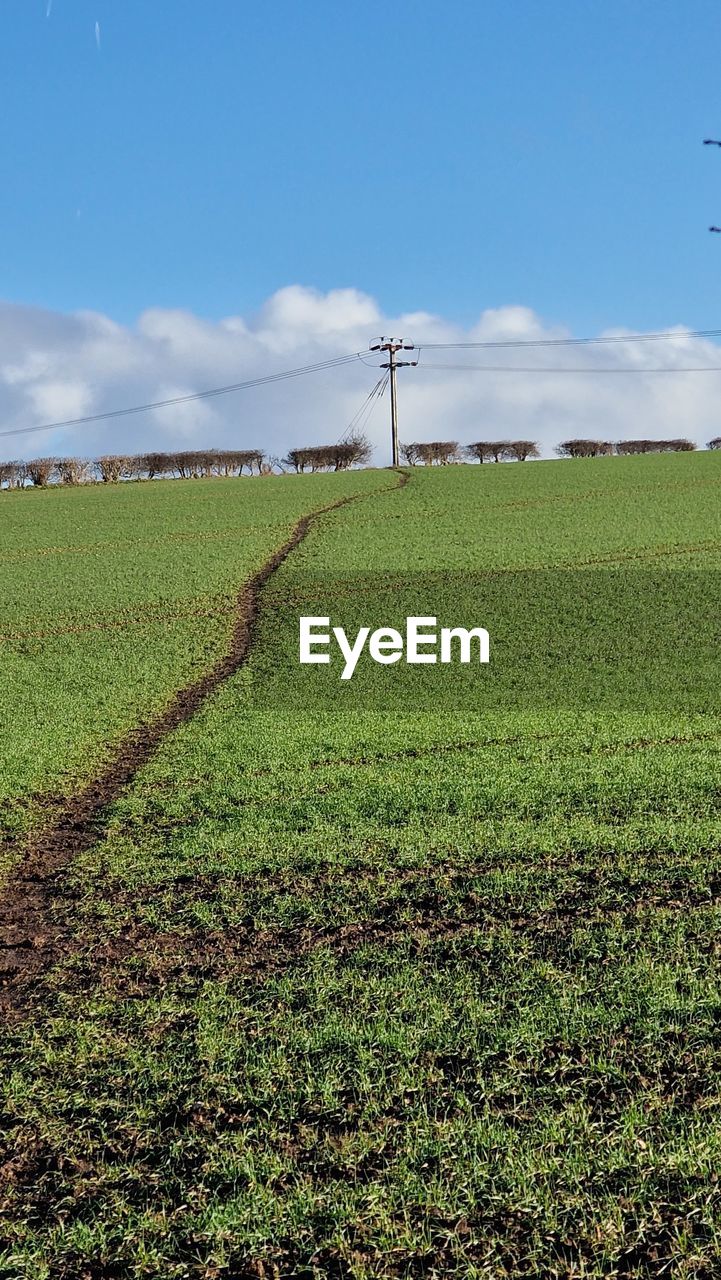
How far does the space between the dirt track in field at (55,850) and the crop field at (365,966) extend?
2.3 inches

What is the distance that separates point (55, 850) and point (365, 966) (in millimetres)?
4913

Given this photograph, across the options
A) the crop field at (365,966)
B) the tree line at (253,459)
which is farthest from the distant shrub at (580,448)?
the crop field at (365,966)

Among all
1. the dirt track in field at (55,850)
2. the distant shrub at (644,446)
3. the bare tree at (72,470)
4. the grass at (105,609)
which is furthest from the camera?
the distant shrub at (644,446)

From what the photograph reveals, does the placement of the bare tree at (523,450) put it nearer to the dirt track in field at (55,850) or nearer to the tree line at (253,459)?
the tree line at (253,459)

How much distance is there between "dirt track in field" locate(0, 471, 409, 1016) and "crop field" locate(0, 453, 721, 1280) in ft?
0.19

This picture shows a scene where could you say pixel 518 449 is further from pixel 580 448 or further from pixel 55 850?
pixel 55 850

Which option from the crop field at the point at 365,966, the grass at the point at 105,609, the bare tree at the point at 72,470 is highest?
the bare tree at the point at 72,470

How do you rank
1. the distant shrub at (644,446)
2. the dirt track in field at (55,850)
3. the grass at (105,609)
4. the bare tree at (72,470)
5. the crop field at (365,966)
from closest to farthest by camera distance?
the crop field at (365,966), the dirt track in field at (55,850), the grass at (105,609), the bare tree at (72,470), the distant shrub at (644,446)

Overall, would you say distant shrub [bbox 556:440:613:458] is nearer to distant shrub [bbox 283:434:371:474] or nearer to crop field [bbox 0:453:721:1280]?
distant shrub [bbox 283:434:371:474]

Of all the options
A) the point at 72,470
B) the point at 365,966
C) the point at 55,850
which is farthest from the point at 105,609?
the point at 72,470

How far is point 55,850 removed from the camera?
36.7 feet

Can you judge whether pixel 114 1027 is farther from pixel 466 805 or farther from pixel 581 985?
pixel 466 805

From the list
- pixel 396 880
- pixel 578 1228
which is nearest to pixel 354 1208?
pixel 578 1228

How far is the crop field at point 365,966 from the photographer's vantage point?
202 inches
